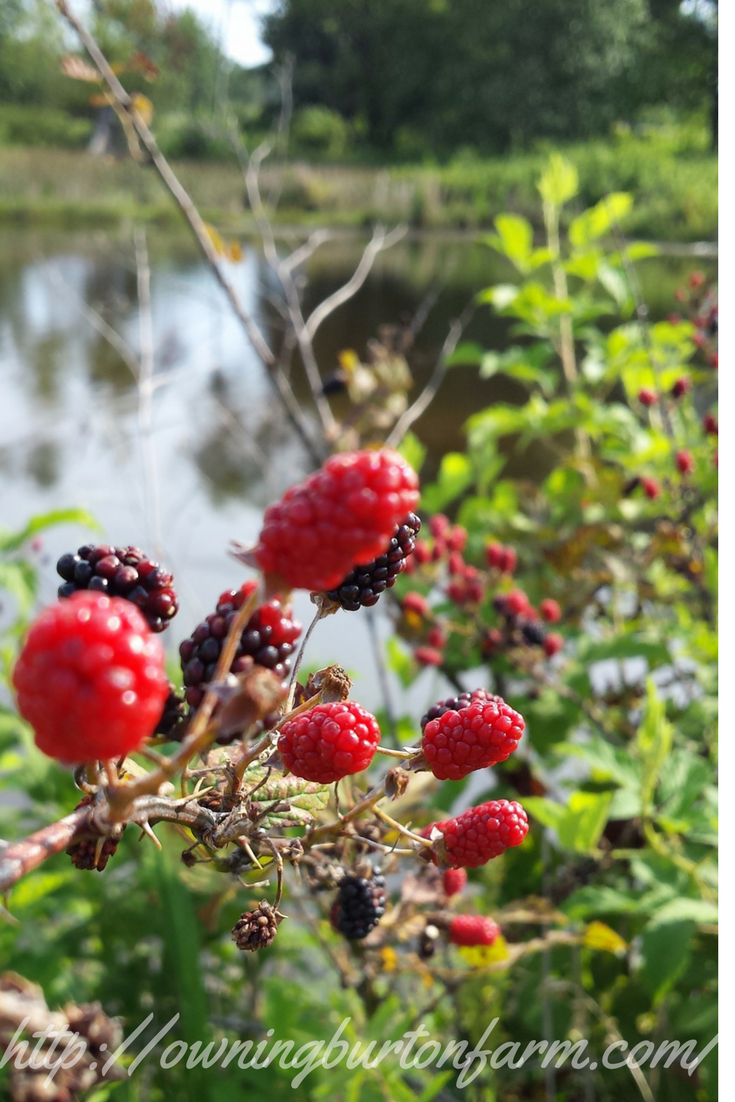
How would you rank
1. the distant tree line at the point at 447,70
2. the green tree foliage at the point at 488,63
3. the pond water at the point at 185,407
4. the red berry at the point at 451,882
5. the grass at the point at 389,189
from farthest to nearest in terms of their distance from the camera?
1. the green tree foliage at the point at 488,63
2. the distant tree line at the point at 447,70
3. the grass at the point at 389,189
4. the pond water at the point at 185,407
5. the red berry at the point at 451,882

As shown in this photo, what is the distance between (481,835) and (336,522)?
174 mm

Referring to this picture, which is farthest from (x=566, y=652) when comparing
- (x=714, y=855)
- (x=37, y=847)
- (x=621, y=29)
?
(x=621, y=29)

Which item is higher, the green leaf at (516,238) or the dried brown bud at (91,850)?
the green leaf at (516,238)

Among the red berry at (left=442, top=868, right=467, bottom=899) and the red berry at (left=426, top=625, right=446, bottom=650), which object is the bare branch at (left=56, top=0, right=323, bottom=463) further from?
the red berry at (left=442, top=868, right=467, bottom=899)

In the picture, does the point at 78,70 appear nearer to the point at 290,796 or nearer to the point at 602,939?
the point at 290,796

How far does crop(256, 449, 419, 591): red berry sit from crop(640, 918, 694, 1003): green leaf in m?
0.69

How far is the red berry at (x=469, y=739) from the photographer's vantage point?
283mm

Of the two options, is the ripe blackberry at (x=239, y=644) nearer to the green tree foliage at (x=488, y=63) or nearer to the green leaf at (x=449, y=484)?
the green leaf at (x=449, y=484)

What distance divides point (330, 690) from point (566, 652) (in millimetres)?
1025

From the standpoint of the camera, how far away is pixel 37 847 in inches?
7.5

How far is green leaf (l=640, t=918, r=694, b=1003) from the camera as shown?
70cm

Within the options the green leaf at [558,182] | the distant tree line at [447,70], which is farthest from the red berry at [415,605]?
the distant tree line at [447,70]

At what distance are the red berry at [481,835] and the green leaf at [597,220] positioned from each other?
4.25ft

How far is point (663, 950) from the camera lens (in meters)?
0.71
